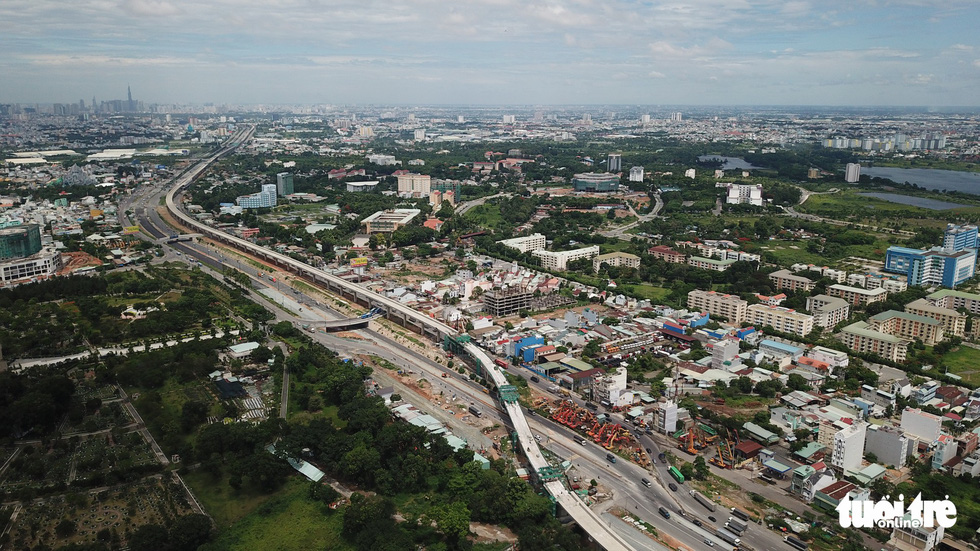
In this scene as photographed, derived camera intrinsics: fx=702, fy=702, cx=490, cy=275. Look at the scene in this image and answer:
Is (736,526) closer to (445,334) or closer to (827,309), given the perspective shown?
(445,334)

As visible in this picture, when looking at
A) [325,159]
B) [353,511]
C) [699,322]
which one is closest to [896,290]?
[699,322]

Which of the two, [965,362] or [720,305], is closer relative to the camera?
[965,362]

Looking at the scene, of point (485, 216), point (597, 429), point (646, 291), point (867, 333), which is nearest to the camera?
point (597, 429)

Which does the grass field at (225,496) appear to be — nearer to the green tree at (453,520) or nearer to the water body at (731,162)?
the green tree at (453,520)

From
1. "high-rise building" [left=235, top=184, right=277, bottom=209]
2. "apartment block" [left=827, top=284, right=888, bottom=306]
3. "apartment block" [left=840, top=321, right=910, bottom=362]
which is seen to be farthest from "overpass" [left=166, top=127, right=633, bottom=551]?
"apartment block" [left=827, top=284, right=888, bottom=306]

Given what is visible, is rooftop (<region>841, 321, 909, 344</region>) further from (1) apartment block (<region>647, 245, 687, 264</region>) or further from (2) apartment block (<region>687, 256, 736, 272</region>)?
(1) apartment block (<region>647, 245, 687, 264</region>)

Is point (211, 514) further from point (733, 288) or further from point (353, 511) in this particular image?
point (733, 288)

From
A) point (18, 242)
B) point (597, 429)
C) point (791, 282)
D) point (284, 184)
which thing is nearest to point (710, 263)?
point (791, 282)
